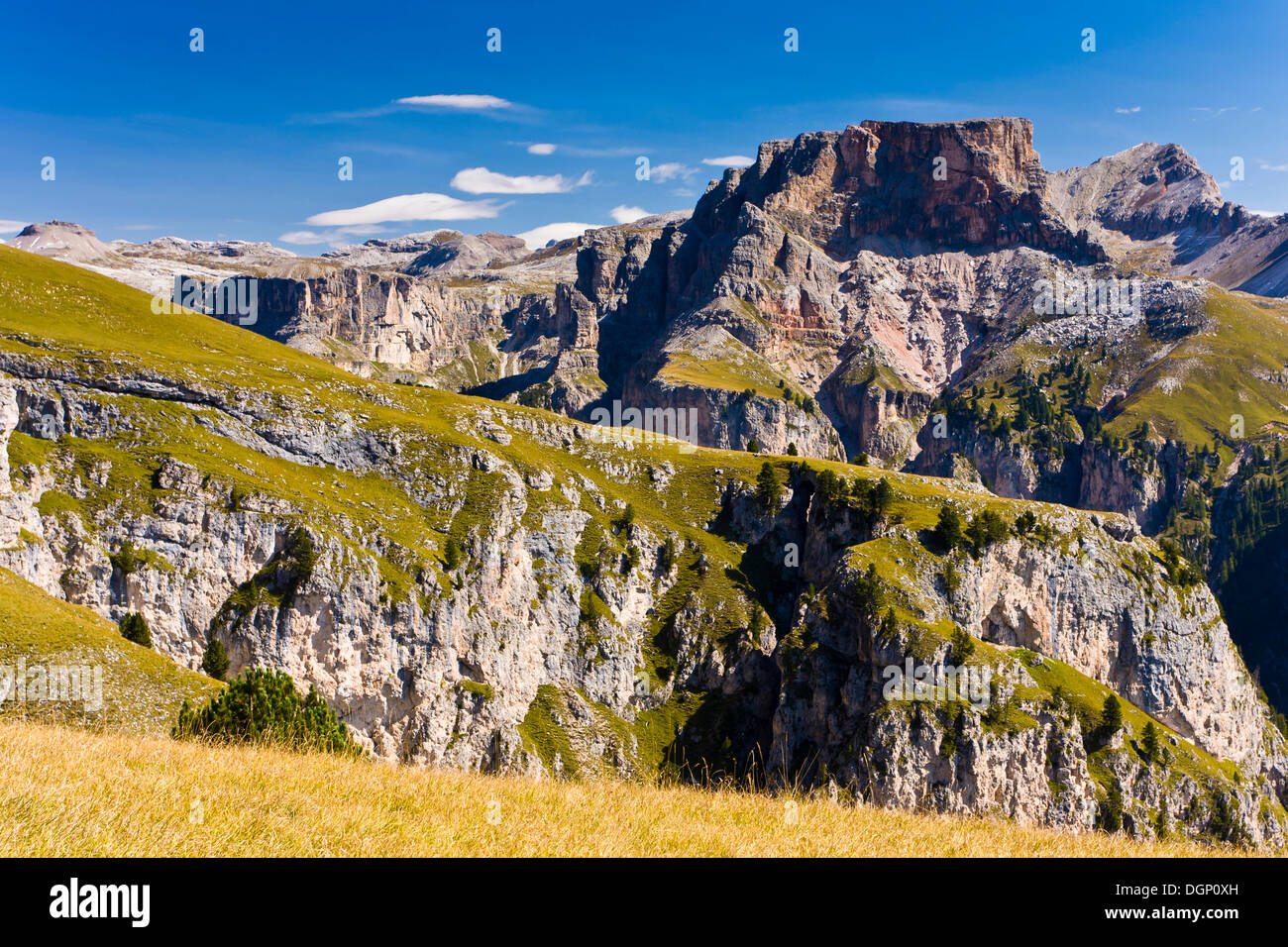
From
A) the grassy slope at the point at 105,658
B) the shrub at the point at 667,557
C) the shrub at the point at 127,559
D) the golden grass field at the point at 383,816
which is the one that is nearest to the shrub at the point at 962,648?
the shrub at the point at 667,557

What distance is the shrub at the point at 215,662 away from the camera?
268 feet

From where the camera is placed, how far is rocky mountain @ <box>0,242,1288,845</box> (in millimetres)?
93000

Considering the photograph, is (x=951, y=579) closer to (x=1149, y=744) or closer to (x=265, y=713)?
(x=1149, y=744)

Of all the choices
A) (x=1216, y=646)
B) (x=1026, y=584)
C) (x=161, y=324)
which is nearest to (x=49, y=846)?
(x=1026, y=584)

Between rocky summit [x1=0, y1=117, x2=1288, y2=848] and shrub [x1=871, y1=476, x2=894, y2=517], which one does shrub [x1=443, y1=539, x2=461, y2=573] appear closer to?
rocky summit [x1=0, y1=117, x2=1288, y2=848]

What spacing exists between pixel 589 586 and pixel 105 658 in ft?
252

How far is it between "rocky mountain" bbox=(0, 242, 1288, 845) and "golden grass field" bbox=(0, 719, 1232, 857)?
244ft

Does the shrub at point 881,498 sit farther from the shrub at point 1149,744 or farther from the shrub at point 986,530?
the shrub at point 1149,744

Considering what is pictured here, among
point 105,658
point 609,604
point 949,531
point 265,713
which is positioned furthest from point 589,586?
point 265,713

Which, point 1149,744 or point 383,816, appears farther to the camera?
point 1149,744

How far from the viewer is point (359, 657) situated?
329ft

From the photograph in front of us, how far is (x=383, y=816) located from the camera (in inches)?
458

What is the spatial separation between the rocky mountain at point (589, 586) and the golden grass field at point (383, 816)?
74339 mm
